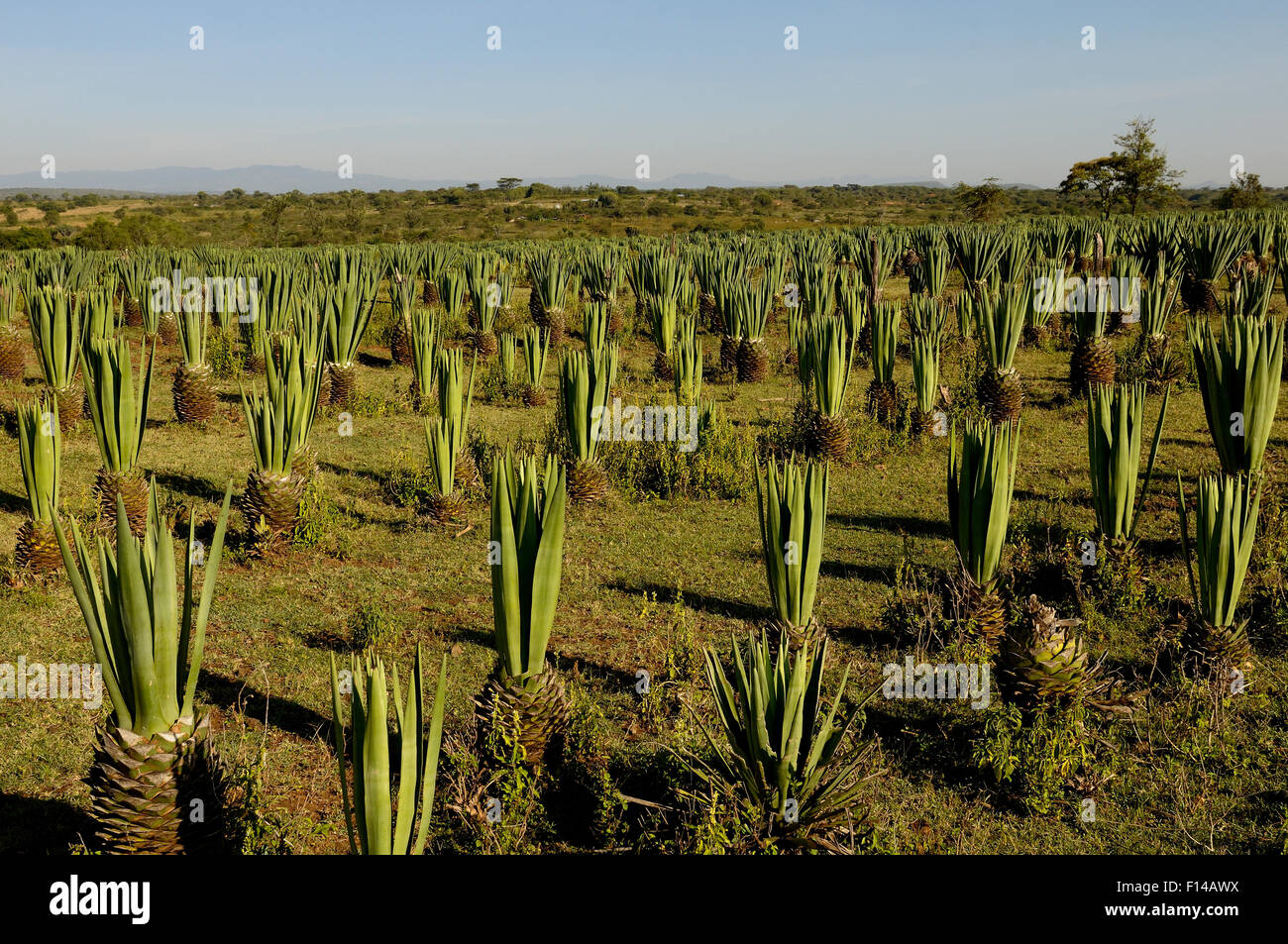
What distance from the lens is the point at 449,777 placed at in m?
3.49

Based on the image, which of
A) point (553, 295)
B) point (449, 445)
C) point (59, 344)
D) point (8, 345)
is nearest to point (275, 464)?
point (449, 445)

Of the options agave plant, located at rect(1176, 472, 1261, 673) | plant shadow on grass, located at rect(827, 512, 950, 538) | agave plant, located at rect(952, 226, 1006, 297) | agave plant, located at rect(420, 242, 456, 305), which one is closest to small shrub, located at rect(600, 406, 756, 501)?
plant shadow on grass, located at rect(827, 512, 950, 538)

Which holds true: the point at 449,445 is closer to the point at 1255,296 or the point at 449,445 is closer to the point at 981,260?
the point at 1255,296

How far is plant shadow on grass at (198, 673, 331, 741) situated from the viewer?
13.8 feet

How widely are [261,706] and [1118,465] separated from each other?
15.4ft

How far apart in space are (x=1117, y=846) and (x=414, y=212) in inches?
1963

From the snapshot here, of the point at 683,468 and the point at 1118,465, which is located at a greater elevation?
the point at 1118,465

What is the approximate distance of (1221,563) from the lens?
13.8 ft

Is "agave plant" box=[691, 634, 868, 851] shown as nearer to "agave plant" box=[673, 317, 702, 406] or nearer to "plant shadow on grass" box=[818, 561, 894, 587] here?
"plant shadow on grass" box=[818, 561, 894, 587]

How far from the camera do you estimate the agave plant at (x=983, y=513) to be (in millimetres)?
4535

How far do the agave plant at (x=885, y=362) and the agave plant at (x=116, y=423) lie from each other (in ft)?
20.9

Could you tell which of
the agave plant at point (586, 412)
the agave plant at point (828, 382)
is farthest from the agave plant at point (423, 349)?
the agave plant at point (828, 382)
